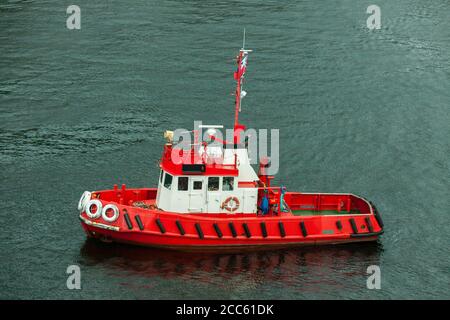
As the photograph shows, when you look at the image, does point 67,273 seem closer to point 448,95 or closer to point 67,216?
point 67,216

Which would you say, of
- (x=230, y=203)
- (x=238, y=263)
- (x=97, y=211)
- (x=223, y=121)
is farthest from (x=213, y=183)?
(x=223, y=121)

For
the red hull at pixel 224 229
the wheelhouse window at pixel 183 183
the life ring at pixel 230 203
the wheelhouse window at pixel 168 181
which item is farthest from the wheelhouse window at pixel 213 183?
the wheelhouse window at pixel 168 181

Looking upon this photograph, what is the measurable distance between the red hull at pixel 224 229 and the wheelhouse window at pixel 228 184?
4.11 feet

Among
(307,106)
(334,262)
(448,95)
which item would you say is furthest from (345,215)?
(448,95)

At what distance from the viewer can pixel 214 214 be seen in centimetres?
3697

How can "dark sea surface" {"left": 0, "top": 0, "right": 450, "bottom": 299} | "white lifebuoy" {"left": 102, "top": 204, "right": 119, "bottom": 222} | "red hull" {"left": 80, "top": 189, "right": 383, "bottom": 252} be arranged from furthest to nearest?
1. "red hull" {"left": 80, "top": 189, "right": 383, "bottom": 252}
2. "white lifebuoy" {"left": 102, "top": 204, "right": 119, "bottom": 222}
3. "dark sea surface" {"left": 0, "top": 0, "right": 450, "bottom": 299}

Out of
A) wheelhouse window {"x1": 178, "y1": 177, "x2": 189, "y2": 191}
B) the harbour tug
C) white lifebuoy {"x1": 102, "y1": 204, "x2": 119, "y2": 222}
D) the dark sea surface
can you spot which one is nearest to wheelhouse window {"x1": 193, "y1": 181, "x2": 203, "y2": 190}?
the harbour tug

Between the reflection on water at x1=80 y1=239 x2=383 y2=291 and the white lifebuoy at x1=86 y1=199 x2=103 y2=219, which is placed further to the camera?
the white lifebuoy at x1=86 y1=199 x2=103 y2=219

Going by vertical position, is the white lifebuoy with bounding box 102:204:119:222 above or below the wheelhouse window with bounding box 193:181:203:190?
below

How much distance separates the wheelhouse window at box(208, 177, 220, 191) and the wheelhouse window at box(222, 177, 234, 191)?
304 millimetres

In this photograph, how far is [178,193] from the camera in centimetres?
3656

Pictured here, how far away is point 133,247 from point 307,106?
20.4 m

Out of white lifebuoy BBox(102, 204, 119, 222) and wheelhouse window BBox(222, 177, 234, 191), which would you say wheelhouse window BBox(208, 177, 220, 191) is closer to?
wheelhouse window BBox(222, 177, 234, 191)

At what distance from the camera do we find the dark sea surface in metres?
35.2
